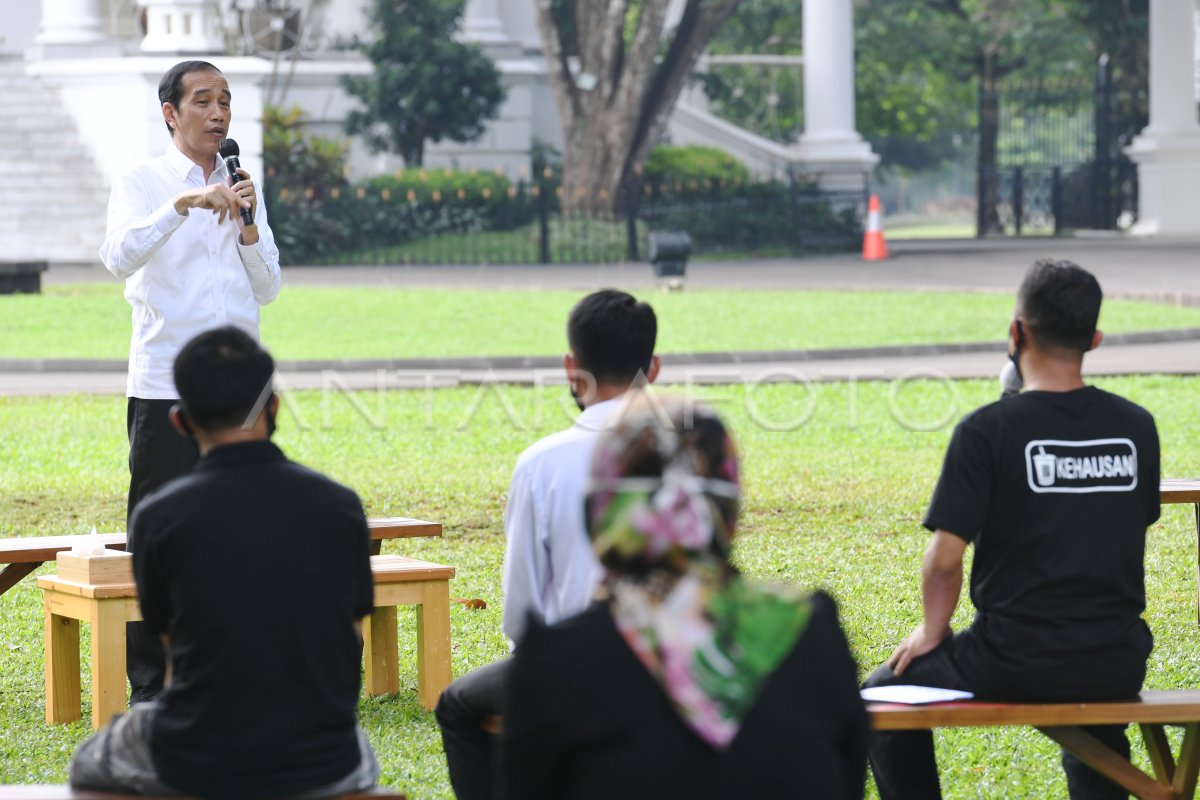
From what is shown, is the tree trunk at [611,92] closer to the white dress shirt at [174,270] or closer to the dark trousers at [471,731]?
the white dress shirt at [174,270]

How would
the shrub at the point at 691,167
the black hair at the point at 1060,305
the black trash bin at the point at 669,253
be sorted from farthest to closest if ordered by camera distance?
1. the shrub at the point at 691,167
2. the black trash bin at the point at 669,253
3. the black hair at the point at 1060,305

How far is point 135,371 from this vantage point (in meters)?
6.43

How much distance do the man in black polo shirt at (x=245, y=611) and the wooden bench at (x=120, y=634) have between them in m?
1.84

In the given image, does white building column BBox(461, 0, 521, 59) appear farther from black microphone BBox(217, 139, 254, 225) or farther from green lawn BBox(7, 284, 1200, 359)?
black microphone BBox(217, 139, 254, 225)

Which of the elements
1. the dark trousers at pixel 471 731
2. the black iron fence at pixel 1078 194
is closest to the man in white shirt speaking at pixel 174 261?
the dark trousers at pixel 471 731

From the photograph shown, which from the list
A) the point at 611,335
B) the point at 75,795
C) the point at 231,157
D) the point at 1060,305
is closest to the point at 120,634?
the point at 231,157

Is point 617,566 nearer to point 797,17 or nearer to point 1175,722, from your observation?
point 1175,722

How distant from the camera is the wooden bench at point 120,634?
19.6ft

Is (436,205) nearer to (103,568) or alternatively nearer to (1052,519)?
(103,568)

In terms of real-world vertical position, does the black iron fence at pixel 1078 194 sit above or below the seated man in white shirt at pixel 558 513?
above

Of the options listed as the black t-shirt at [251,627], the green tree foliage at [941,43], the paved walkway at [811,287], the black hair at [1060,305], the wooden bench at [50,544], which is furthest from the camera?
the green tree foliage at [941,43]

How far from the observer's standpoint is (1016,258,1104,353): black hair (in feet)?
15.3

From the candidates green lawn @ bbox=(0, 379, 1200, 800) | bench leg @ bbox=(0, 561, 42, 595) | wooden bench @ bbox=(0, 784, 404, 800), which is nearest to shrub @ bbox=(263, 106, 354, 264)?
green lawn @ bbox=(0, 379, 1200, 800)

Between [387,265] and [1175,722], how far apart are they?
26278 millimetres
